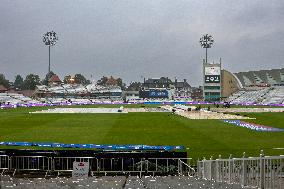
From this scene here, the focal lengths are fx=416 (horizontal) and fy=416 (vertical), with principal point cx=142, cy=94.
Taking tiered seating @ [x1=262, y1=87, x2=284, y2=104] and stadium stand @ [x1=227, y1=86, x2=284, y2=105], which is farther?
stadium stand @ [x1=227, y1=86, x2=284, y2=105]

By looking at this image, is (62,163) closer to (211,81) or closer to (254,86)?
(211,81)

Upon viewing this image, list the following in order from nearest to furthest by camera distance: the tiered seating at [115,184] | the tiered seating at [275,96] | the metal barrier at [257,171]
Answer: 1. the metal barrier at [257,171]
2. the tiered seating at [115,184]
3. the tiered seating at [275,96]

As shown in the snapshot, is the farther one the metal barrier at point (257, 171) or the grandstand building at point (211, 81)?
the grandstand building at point (211, 81)

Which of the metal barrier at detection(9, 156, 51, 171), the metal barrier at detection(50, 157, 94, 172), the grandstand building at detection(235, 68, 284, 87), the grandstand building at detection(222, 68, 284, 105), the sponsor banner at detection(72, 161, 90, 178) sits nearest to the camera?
the sponsor banner at detection(72, 161, 90, 178)

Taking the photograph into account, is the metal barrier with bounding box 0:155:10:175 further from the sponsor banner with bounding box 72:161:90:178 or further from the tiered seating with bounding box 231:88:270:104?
the tiered seating with bounding box 231:88:270:104

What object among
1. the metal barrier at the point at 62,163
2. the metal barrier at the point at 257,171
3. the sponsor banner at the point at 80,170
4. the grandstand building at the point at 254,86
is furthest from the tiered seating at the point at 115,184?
the grandstand building at the point at 254,86

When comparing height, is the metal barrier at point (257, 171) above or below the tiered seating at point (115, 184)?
above

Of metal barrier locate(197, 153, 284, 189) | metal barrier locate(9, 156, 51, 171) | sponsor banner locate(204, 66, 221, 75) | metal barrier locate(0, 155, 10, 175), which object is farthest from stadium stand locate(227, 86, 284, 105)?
metal barrier locate(197, 153, 284, 189)

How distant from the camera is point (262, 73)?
187375mm

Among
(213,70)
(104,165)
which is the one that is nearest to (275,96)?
(213,70)

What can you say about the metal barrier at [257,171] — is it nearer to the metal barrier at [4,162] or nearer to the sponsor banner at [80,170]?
the sponsor banner at [80,170]

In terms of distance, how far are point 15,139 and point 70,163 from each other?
58.1 feet

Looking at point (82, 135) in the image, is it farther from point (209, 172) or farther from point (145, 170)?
point (209, 172)

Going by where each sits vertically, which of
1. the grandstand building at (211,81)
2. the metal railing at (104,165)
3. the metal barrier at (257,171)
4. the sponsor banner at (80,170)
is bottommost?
the metal railing at (104,165)
